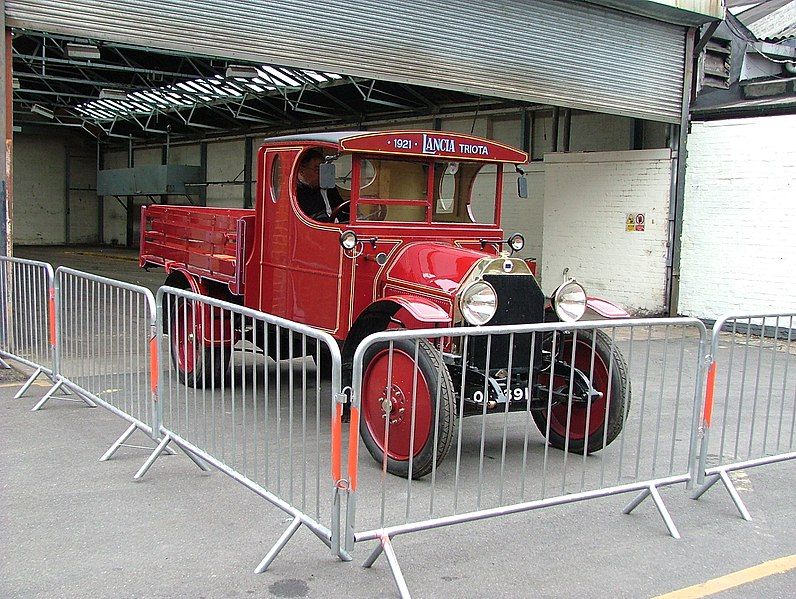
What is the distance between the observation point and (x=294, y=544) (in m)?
4.48

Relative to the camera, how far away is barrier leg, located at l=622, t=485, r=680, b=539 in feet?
15.6

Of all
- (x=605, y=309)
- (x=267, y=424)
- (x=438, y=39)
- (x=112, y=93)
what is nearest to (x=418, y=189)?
(x=605, y=309)

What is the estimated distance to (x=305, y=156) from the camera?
23.5 feet

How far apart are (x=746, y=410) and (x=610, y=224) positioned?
317 inches

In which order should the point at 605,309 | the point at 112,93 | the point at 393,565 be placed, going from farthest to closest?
the point at 112,93, the point at 605,309, the point at 393,565

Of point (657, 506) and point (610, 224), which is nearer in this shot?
point (657, 506)

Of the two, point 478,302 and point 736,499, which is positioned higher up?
point 478,302

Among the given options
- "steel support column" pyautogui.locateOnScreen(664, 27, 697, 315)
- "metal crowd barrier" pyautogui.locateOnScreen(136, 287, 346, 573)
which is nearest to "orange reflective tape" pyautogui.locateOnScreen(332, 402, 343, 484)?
"metal crowd barrier" pyautogui.locateOnScreen(136, 287, 346, 573)

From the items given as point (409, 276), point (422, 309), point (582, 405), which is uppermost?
point (409, 276)

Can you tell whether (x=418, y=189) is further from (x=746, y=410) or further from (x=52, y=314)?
(x=746, y=410)

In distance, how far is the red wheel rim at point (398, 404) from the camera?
5.33 metres

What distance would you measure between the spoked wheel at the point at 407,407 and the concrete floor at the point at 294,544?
0.94 feet

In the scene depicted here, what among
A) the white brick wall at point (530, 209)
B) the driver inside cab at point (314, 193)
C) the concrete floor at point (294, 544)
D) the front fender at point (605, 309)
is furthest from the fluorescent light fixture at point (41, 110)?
the front fender at point (605, 309)

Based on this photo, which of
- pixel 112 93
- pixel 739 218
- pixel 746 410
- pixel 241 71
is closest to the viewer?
pixel 746 410
